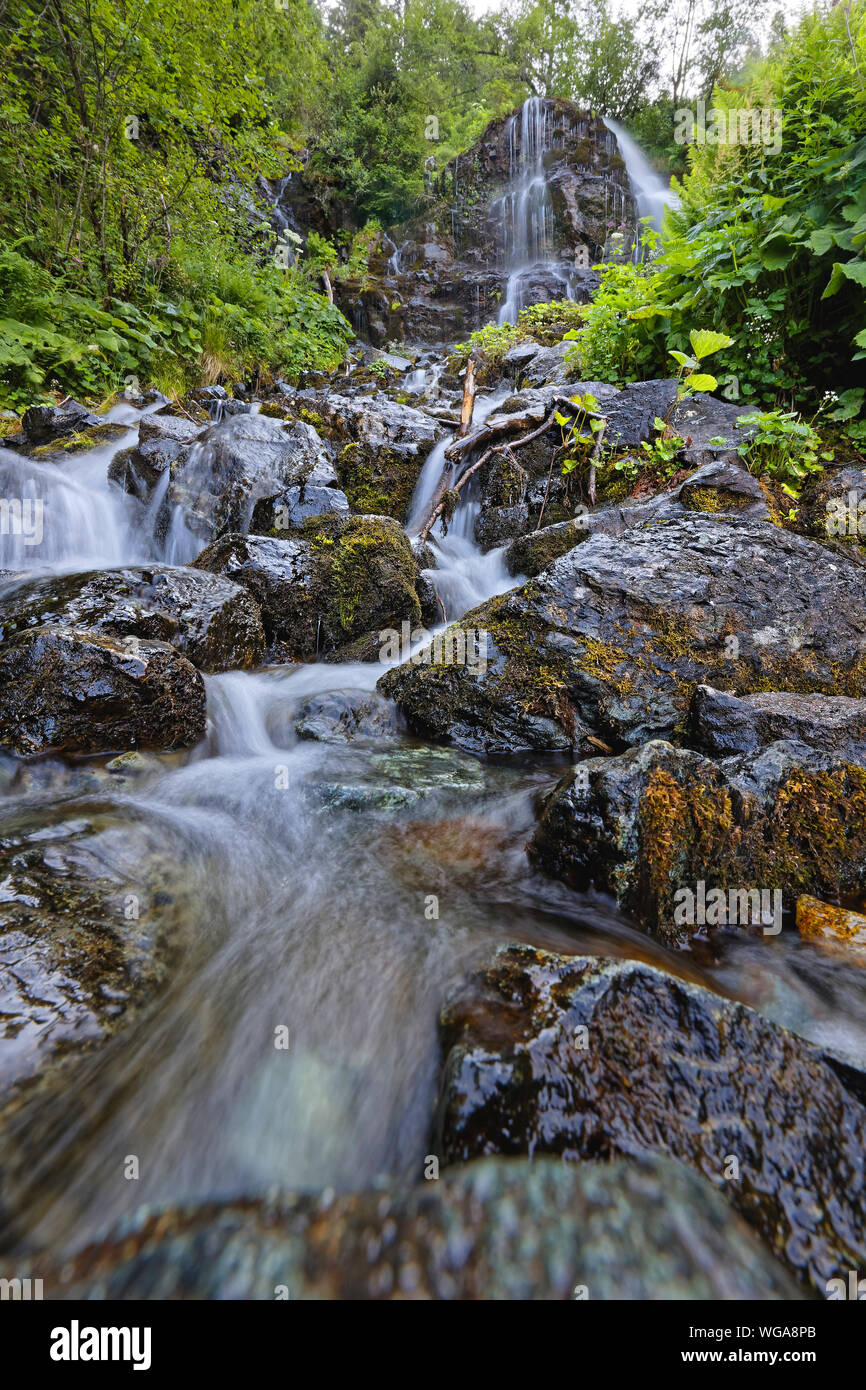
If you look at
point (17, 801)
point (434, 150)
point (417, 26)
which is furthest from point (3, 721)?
point (417, 26)

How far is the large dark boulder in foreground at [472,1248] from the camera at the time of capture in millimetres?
1198

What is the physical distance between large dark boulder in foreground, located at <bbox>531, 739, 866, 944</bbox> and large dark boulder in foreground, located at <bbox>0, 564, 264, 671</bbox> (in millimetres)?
3331

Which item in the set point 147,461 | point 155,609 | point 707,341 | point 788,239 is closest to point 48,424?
point 147,461

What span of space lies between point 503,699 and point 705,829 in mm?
1703

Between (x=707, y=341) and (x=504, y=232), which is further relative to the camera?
(x=504, y=232)

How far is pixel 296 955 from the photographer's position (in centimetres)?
229

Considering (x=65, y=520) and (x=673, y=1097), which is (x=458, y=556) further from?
(x=673, y=1097)

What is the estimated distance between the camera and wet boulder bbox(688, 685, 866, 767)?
9.44 feet

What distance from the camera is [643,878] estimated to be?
7.49 feet

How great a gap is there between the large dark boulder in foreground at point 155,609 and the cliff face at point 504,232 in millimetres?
16590

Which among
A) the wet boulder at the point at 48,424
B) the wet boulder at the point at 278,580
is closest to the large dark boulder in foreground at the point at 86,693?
the wet boulder at the point at 278,580

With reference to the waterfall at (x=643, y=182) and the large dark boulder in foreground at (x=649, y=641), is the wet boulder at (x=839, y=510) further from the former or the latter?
the waterfall at (x=643, y=182)

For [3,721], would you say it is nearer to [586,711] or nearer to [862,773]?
[586,711]

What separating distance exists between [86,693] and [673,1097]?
3558mm
